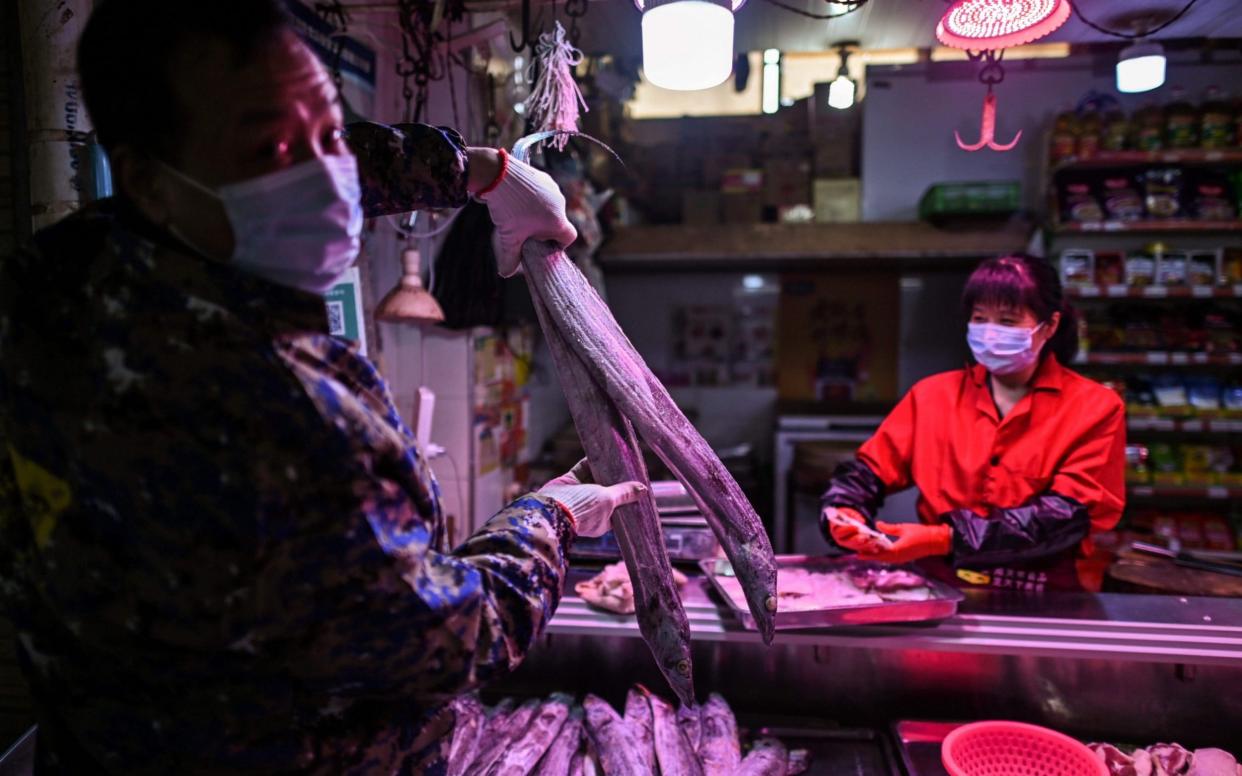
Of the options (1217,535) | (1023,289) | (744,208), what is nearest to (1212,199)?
(1217,535)

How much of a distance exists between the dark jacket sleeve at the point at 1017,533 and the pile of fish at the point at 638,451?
1.09 meters

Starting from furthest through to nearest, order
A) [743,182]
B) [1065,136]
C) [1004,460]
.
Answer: [743,182], [1065,136], [1004,460]

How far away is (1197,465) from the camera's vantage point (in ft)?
15.5

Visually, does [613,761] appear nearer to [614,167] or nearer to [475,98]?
[475,98]

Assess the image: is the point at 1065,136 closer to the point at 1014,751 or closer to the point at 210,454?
the point at 1014,751

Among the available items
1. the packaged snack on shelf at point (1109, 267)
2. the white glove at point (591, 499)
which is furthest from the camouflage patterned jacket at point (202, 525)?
the packaged snack on shelf at point (1109, 267)

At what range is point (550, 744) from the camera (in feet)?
5.68

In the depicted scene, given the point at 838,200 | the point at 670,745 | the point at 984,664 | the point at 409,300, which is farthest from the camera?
the point at 838,200

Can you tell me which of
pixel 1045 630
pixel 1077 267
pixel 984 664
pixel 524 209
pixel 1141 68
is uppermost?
pixel 1141 68

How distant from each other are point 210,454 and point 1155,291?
5.45 metres

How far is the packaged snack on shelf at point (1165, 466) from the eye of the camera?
4691 mm

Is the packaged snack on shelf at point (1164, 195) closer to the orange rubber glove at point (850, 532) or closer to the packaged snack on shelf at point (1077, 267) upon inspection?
the packaged snack on shelf at point (1077, 267)

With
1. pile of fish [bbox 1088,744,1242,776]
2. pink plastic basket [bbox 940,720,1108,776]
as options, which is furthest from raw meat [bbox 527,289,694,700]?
pile of fish [bbox 1088,744,1242,776]

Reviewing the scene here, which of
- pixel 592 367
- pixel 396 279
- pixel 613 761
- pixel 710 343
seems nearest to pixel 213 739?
pixel 592 367
